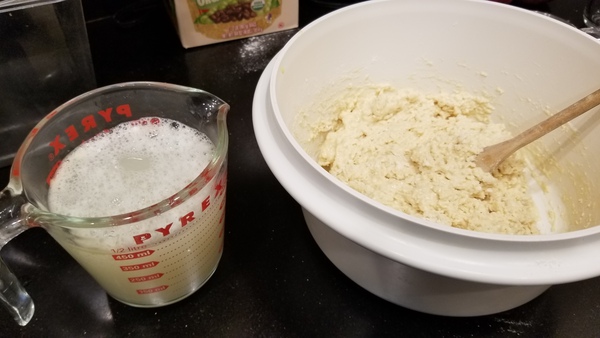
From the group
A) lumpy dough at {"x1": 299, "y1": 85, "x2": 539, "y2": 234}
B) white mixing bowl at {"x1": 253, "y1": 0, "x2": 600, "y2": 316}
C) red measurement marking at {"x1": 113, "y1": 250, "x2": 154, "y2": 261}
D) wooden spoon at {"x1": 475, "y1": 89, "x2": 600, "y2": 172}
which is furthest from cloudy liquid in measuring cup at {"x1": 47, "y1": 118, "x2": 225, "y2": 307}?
wooden spoon at {"x1": 475, "y1": 89, "x2": 600, "y2": 172}

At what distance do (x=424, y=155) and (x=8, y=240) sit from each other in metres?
0.62

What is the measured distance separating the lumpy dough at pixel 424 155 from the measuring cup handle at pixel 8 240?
460 millimetres

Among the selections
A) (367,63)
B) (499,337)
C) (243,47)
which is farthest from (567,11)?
(499,337)

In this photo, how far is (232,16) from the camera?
1138 mm

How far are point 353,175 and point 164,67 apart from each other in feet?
2.05

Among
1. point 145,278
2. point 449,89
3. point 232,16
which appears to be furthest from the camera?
point 232,16

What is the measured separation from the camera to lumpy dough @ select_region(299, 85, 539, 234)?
744 mm

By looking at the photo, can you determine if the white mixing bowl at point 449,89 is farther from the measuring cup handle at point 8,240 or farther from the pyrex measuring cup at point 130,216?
the measuring cup handle at point 8,240

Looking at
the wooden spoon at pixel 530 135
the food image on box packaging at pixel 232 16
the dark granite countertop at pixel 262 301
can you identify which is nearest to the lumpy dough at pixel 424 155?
the wooden spoon at pixel 530 135

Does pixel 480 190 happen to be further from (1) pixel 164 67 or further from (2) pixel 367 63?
(1) pixel 164 67

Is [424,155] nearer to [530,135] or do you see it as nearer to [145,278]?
[530,135]

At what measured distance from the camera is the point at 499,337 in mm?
716

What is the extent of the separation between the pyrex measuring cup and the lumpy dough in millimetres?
226

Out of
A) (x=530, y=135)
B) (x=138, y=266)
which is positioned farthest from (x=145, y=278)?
(x=530, y=135)
